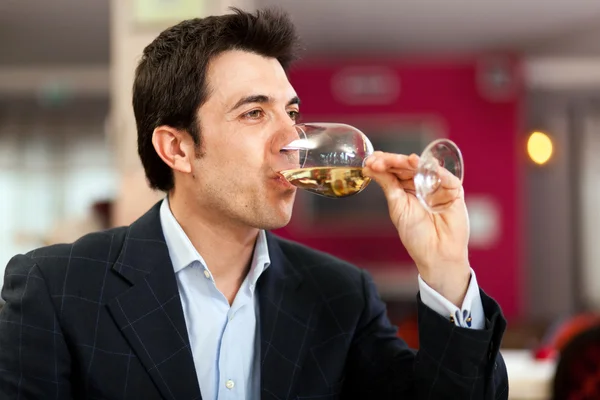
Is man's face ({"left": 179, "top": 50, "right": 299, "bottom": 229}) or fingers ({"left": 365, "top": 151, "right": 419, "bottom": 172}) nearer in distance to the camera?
fingers ({"left": 365, "top": 151, "right": 419, "bottom": 172})

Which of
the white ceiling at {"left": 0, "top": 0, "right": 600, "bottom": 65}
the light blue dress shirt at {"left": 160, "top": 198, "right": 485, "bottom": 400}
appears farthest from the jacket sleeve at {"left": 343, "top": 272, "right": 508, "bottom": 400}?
the white ceiling at {"left": 0, "top": 0, "right": 600, "bottom": 65}

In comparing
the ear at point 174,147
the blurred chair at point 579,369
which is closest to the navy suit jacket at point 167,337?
the ear at point 174,147

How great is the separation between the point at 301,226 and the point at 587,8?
316 centimetres

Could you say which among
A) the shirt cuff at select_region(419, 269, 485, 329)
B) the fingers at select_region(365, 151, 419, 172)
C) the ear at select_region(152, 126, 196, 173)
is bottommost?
the shirt cuff at select_region(419, 269, 485, 329)

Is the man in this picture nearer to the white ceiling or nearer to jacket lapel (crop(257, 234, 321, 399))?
jacket lapel (crop(257, 234, 321, 399))

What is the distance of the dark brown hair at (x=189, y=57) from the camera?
1664mm

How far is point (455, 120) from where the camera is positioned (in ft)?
23.3

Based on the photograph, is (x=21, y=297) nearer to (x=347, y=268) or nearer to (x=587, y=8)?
(x=347, y=268)

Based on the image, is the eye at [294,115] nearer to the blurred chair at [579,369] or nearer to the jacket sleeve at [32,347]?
the jacket sleeve at [32,347]

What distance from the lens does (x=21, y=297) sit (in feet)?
4.78

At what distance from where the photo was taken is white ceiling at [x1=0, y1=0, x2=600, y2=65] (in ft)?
19.8

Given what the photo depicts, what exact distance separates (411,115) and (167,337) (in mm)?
5907

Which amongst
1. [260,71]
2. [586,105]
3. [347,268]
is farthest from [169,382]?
[586,105]

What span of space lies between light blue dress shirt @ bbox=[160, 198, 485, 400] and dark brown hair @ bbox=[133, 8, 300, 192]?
242 mm
